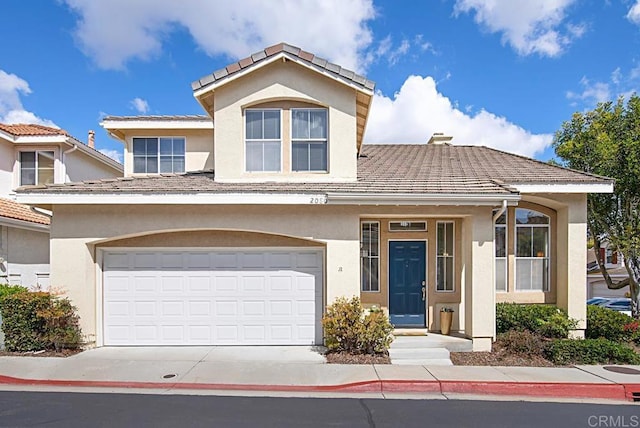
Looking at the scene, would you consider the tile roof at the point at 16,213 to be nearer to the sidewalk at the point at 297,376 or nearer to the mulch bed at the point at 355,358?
the sidewalk at the point at 297,376

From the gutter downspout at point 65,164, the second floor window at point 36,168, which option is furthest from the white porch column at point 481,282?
the second floor window at point 36,168

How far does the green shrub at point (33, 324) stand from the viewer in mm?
8789

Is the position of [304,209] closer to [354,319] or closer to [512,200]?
[354,319]

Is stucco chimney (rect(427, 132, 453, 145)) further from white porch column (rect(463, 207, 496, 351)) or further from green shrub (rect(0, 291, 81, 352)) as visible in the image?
green shrub (rect(0, 291, 81, 352))

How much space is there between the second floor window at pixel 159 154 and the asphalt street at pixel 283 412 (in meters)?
8.92

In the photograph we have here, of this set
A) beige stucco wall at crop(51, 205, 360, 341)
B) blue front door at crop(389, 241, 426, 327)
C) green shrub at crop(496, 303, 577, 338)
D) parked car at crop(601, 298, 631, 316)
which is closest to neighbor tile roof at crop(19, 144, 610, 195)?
beige stucco wall at crop(51, 205, 360, 341)

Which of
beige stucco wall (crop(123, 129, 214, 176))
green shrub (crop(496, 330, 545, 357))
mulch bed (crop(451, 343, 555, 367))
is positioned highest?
beige stucco wall (crop(123, 129, 214, 176))

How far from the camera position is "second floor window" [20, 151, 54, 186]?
14.9 m

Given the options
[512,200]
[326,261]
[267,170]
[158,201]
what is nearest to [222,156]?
[267,170]

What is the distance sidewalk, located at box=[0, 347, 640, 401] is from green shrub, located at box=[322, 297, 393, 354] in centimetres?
59

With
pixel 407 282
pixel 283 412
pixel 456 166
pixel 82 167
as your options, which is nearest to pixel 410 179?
pixel 456 166

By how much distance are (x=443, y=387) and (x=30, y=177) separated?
51.8 feet

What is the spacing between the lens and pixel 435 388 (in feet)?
23.1

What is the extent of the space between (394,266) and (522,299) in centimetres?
367
